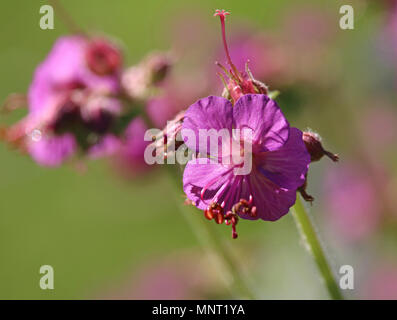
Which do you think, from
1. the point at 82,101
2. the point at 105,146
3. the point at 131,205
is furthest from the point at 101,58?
the point at 131,205

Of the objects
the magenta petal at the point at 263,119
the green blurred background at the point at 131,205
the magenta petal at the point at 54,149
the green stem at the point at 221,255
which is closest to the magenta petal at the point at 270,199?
the magenta petal at the point at 263,119

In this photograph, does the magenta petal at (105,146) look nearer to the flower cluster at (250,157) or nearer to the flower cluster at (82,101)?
the flower cluster at (82,101)

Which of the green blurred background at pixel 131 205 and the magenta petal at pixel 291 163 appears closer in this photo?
the magenta petal at pixel 291 163

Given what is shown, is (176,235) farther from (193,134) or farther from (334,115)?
(193,134)

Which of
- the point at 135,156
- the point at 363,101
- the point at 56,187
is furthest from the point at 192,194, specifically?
the point at 56,187

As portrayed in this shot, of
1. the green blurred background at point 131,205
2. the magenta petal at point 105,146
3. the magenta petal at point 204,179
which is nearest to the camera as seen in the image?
the magenta petal at point 204,179

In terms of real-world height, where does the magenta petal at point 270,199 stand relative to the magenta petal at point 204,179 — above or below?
below

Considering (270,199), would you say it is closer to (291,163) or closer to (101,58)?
(291,163)

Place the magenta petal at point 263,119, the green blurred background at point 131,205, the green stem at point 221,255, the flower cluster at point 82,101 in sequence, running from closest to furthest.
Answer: the magenta petal at point 263,119, the green stem at point 221,255, the flower cluster at point 82,101, the green blurred background at point 131,205
